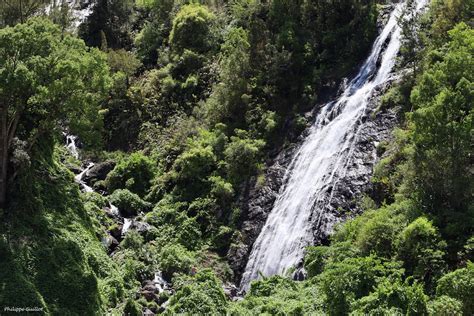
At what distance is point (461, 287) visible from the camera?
A: 17.6m

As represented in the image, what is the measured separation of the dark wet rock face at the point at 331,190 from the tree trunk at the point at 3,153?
10662mm

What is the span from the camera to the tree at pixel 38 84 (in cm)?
2192

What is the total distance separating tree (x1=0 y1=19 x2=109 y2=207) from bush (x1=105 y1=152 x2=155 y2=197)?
8.71 meters

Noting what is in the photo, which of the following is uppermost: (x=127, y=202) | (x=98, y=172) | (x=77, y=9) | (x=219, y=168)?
(x=77, y=9)

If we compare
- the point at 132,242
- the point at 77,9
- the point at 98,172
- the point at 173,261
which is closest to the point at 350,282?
the point at 173,261

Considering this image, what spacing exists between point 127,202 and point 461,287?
1860 cm

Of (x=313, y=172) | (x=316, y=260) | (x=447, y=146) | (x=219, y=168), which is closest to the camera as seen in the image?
(x=447, y=146)

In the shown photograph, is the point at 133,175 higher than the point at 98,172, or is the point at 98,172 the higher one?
the point at 98,172

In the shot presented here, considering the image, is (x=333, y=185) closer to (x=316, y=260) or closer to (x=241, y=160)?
(x=316, y=260)

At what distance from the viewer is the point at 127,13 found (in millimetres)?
51562

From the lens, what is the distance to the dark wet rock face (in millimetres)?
27078

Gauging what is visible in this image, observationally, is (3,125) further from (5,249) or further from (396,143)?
(396,143)

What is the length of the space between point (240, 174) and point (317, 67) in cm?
898

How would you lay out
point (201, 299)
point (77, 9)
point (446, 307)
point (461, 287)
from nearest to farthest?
point (446, 307) < point (461, 287) < point (201, 299) < point (77, 9)
